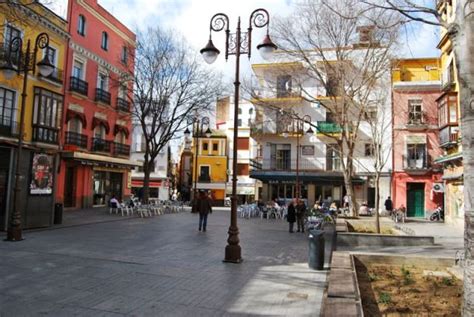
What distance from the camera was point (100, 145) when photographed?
28.1 m

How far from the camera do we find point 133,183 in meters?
47.2

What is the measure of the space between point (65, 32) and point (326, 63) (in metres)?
13.5

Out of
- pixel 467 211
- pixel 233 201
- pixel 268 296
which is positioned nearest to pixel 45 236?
pixel 233 201

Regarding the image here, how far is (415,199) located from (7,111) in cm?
2772

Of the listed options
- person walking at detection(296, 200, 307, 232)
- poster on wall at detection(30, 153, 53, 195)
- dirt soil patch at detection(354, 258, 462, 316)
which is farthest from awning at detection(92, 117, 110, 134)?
dirt soil patch at detection(354, 258, 462, 316)

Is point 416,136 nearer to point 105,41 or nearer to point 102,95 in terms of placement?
point 102,95

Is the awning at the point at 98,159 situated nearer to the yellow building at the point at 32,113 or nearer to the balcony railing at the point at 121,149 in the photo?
the balcony railing at the point at 121,149

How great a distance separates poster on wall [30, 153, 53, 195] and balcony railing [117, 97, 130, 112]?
52.7 ft

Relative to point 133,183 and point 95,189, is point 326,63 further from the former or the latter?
point 133,183

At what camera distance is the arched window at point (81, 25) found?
26.1 m

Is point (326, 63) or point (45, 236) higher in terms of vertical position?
point (326, 63)

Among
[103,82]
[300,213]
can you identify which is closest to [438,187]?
[300,213]

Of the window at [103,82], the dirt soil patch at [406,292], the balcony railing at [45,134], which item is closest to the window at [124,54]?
the window at [103,82]

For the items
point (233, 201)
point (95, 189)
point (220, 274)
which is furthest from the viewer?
point (95, 189)
